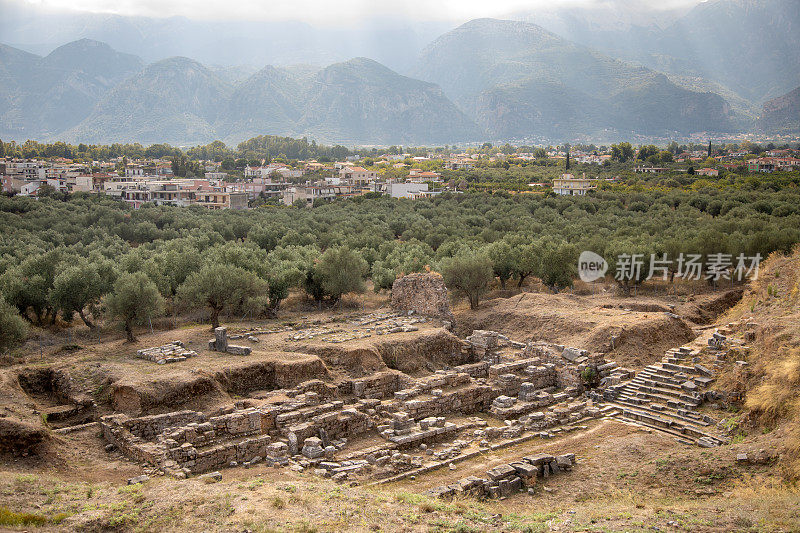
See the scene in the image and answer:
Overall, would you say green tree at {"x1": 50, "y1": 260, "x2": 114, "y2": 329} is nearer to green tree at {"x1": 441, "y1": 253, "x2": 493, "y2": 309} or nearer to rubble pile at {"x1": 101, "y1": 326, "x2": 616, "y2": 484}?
rubble pile at {"x1": 101, "y1": 326, "x2": 616, "y2": 484}

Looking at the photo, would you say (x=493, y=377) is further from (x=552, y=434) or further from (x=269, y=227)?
(x=269, y=227)

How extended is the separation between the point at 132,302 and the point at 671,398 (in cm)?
2157

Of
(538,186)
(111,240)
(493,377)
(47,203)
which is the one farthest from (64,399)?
(538,186)

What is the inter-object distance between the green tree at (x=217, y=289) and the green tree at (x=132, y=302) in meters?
1.51

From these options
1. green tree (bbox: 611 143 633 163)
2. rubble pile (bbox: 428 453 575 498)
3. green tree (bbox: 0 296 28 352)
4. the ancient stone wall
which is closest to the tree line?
green tree (bbox: 0 296 28 352)

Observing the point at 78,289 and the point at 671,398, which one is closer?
the point at 671,398

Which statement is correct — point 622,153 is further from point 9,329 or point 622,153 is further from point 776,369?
point 9,329

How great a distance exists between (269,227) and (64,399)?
37.1m

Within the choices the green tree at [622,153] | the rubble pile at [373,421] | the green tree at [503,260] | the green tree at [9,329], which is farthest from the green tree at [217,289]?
the green tree at [622,153]

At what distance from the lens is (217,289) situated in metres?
28.3

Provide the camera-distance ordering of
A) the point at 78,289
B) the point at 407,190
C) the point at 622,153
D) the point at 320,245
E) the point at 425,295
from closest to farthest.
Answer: the point at 78,289 < the point at 425,295 < the point at 320,245 < the point at 407,190 < the point at 622,153

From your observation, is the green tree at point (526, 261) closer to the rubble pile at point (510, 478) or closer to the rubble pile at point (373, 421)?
the rubble pile at point (373, 421)

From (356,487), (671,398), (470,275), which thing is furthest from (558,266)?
(356,487)

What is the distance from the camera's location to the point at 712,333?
27.0m
